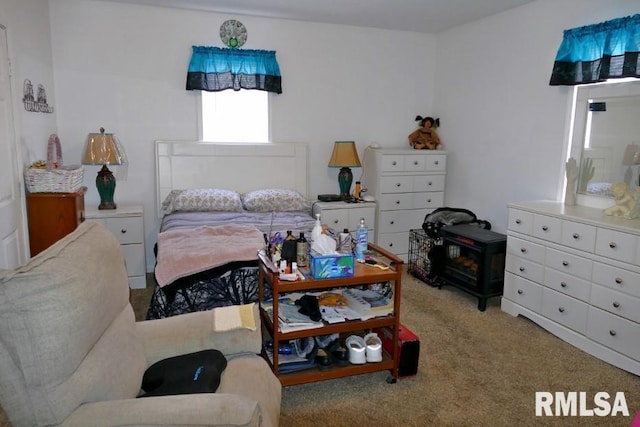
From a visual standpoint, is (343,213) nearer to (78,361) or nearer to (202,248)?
(202,248)

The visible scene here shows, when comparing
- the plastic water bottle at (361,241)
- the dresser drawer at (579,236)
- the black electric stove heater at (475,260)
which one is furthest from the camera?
the black electric stove heater at (475,260)

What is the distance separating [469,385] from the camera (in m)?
2.57

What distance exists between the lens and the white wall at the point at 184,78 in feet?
13.3

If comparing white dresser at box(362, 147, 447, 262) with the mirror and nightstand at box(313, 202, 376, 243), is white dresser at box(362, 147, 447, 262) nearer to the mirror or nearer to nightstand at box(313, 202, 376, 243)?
nightstand at box(313, 202, 376, 243)

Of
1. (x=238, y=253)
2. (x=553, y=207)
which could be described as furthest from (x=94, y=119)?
(x=553, y=207)

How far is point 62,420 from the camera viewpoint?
1305mm

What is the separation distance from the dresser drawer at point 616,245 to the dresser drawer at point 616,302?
22cm

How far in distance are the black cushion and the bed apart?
3.40 ft

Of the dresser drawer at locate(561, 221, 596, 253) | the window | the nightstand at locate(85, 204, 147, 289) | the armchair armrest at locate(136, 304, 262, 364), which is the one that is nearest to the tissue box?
the armchair armrest at locate(136, 304, 262, 364)

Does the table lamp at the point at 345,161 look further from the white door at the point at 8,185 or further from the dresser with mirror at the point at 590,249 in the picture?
the white door at the point at 8,185

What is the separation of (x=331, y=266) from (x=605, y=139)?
2.40 meters

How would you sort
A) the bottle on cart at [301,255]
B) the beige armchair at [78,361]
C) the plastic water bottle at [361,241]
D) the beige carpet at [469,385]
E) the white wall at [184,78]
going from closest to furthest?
the beige armchair at [78,361] → the beige carpet at [469,385] → the bottle on cart at [301,255] → the plastic water bottle at [361,241] → the white wall at [184,78]

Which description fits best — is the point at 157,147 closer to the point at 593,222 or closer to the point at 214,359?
the point at 214,359

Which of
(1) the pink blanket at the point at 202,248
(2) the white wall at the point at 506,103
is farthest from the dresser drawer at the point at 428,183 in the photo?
(1) the pink blanket at the point at 202,248
